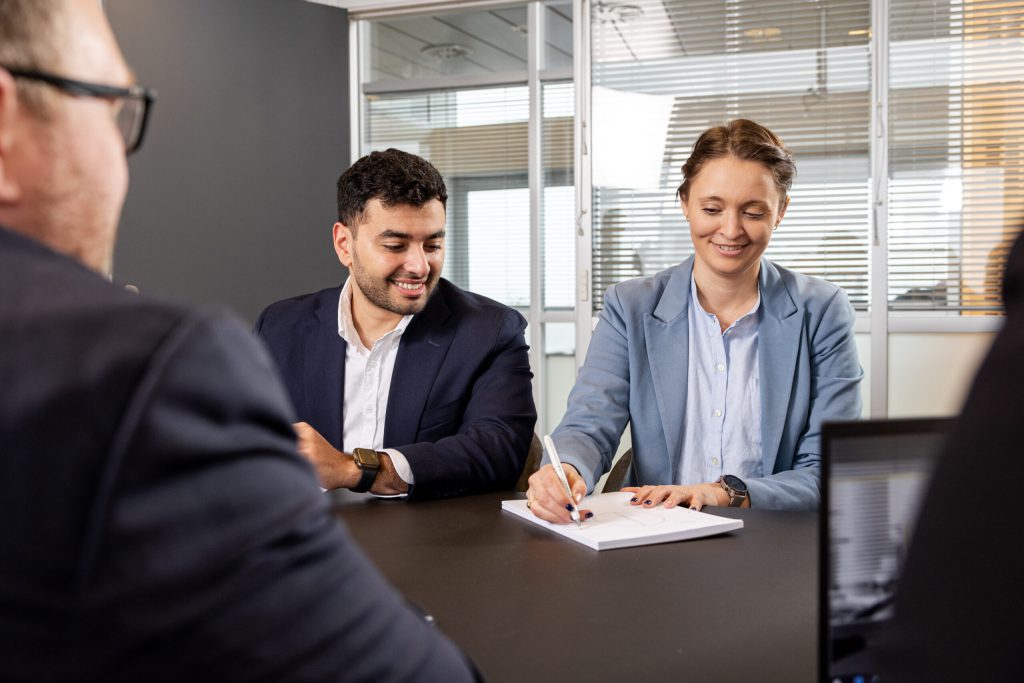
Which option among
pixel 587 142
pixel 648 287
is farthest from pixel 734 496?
pixel 587 142

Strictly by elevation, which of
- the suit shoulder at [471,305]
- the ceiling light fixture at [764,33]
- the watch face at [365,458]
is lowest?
the watch face at [365,458]

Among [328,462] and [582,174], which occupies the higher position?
[582,174]

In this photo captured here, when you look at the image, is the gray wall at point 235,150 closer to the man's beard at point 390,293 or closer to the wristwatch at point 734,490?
the man's beard at point 390,293

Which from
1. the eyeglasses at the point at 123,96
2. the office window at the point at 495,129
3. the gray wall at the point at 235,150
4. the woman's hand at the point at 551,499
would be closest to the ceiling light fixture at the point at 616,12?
the office window at the point at 495,129

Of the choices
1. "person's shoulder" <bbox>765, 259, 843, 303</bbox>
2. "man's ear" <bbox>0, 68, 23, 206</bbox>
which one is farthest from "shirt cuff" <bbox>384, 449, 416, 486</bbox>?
"man's ear" <bbox>0, 68, 23, 206</bbox>

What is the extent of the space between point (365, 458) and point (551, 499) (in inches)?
17.2

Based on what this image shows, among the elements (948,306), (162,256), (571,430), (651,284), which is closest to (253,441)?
(571,430)

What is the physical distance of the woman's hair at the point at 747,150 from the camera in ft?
7.33

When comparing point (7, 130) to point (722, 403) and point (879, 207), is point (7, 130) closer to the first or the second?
point (722, 403)

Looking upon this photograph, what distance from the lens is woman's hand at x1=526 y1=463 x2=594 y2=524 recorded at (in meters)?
1.58

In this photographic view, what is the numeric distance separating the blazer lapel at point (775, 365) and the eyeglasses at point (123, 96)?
1.69m

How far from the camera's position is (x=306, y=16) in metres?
4.79

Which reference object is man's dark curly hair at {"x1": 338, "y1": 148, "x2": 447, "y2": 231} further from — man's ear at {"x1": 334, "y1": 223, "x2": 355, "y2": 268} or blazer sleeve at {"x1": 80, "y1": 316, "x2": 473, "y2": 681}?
blazer sleeve at {"x1": 80, "y1": 316, "x2": 473, "y2": 681}

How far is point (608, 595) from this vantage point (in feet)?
4.00
